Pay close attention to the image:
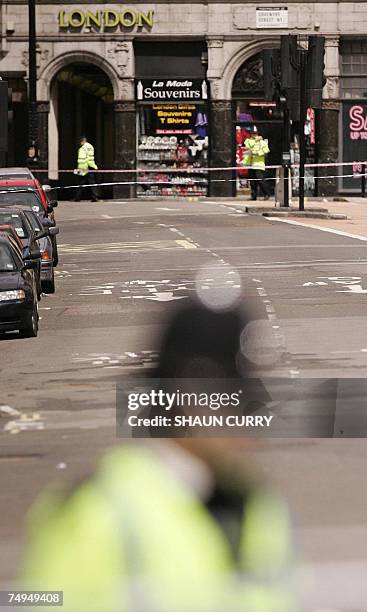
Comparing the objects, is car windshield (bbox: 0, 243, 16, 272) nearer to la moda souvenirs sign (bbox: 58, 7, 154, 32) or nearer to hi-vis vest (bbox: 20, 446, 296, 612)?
hi-vis vest (bbox: 20, 446, 296, 612)

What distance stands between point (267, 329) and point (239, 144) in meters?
30.8

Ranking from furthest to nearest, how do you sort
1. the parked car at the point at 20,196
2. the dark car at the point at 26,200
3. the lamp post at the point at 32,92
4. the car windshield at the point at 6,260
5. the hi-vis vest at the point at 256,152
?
the hi-vis vest at the point at 256,152, the lamp post at the point at 32,92, the parked car at the point at 20,196, the dark car at the point at 26,200, the car windshield at the point at 6,260

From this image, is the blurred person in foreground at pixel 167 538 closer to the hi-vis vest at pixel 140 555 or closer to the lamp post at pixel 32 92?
the hi-vis vest at pixel 140 555

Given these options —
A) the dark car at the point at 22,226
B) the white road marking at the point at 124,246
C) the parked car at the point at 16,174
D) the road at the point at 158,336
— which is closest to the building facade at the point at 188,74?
the road at the point at 158,336

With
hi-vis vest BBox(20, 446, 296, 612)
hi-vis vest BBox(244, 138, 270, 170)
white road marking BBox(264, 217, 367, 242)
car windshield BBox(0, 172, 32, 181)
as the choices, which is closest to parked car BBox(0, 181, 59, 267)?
car windshield BBox(0, 172, 32, 181)

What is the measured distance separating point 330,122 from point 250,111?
2.32 metres

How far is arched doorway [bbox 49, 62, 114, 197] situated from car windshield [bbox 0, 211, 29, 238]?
2606cm

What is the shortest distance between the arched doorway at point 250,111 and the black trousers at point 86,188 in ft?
13.7

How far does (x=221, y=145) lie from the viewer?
47094 mm

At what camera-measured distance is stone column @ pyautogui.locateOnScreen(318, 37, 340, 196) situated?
4741cm

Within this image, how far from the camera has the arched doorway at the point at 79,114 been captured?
48.4 metres

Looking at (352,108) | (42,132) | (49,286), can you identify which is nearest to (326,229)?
(49,286)

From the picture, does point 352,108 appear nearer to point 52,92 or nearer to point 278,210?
point 52,92

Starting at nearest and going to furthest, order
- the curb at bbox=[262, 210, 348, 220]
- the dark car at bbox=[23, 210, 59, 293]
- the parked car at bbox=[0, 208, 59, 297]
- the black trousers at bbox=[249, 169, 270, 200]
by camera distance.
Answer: the parked car at bbox=[0, 208, 59, 297] → the dark car at bbox=[23, 210, 59, 293] → the curb at bbox=[262, 210, 348, 220] → the black trousers at bbox=[249, 169, 270, 200]
